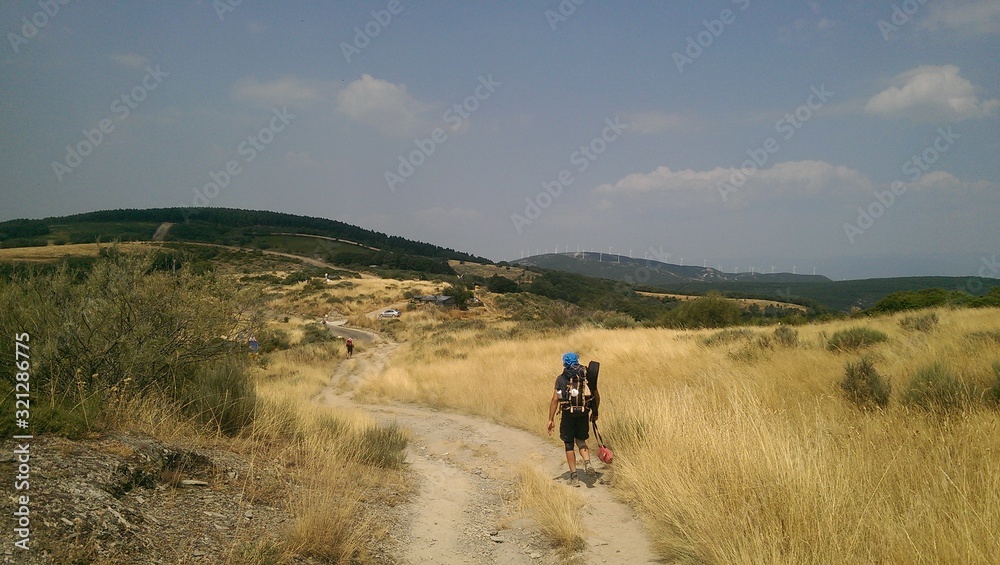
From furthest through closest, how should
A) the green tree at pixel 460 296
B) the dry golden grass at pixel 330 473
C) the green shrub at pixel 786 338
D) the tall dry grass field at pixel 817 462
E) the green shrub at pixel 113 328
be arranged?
the green tree at pixel 460 296, the green shrub at pixel 786 338, the green shrub at pixel 113 328, the dry golden grass at pixel 330 473, the tall dry grass field at pixel 817 462

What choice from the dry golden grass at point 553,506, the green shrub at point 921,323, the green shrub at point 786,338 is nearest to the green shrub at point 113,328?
the dry golden grass at point 553,506

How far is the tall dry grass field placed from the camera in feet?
11.7

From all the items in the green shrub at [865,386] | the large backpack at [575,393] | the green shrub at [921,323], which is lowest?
the large backpack at [575,393]

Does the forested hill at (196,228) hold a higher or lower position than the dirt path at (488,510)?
higher

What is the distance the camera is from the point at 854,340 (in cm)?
1177

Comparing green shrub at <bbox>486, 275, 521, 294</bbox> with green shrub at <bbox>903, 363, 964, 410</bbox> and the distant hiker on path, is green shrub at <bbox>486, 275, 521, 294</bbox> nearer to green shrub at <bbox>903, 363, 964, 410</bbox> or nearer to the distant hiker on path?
the distant hiker on path

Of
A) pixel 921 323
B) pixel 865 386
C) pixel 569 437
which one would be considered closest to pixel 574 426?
pixel 569 437

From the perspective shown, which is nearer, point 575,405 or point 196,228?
point 575,405

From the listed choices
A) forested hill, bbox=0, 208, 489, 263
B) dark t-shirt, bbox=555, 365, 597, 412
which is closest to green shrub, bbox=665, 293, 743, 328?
dark t-shirt, bbox=555, 365, 597, 412

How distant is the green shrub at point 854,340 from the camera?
11609 millimetres

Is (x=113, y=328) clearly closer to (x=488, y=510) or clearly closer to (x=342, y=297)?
(x=488, y=510)

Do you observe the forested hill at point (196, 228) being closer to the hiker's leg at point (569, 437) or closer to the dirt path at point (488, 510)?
the dirt path at point (488, 510)

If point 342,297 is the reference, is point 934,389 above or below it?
above

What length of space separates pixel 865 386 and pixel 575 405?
14.5ft
